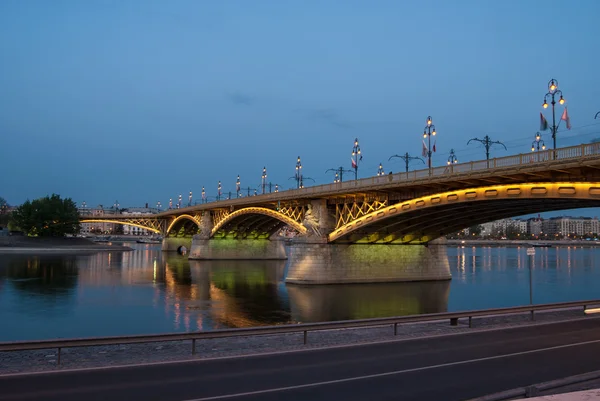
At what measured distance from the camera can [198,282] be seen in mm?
57812

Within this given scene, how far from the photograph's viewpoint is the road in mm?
11234

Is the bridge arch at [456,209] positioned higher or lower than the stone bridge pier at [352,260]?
higher

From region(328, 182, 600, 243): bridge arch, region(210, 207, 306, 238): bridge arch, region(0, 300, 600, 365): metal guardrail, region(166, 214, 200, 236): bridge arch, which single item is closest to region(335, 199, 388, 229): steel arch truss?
region(328, 182, 600, 243): bridge arch

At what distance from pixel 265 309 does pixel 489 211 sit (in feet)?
69.5

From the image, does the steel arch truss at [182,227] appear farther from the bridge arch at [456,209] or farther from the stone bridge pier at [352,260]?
the bridge arch at [456,209]

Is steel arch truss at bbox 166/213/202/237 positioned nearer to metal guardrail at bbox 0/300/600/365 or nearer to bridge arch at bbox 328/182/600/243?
bridge arch at bbox 328/182/600/243

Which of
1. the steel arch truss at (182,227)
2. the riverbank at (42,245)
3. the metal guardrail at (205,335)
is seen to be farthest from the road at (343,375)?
the riverbank at (42,245)

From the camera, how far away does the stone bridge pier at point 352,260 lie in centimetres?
5284

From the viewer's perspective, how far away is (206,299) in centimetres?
4347

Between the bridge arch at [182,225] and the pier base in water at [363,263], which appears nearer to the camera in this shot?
the pier base in water at [363,263]

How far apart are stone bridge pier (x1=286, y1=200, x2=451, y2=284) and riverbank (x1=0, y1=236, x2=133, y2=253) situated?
74712 mm

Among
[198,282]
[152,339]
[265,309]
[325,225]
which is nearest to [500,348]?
[152,339]

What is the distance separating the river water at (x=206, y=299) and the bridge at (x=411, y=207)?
2.94 metres

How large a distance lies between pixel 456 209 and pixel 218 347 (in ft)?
103
